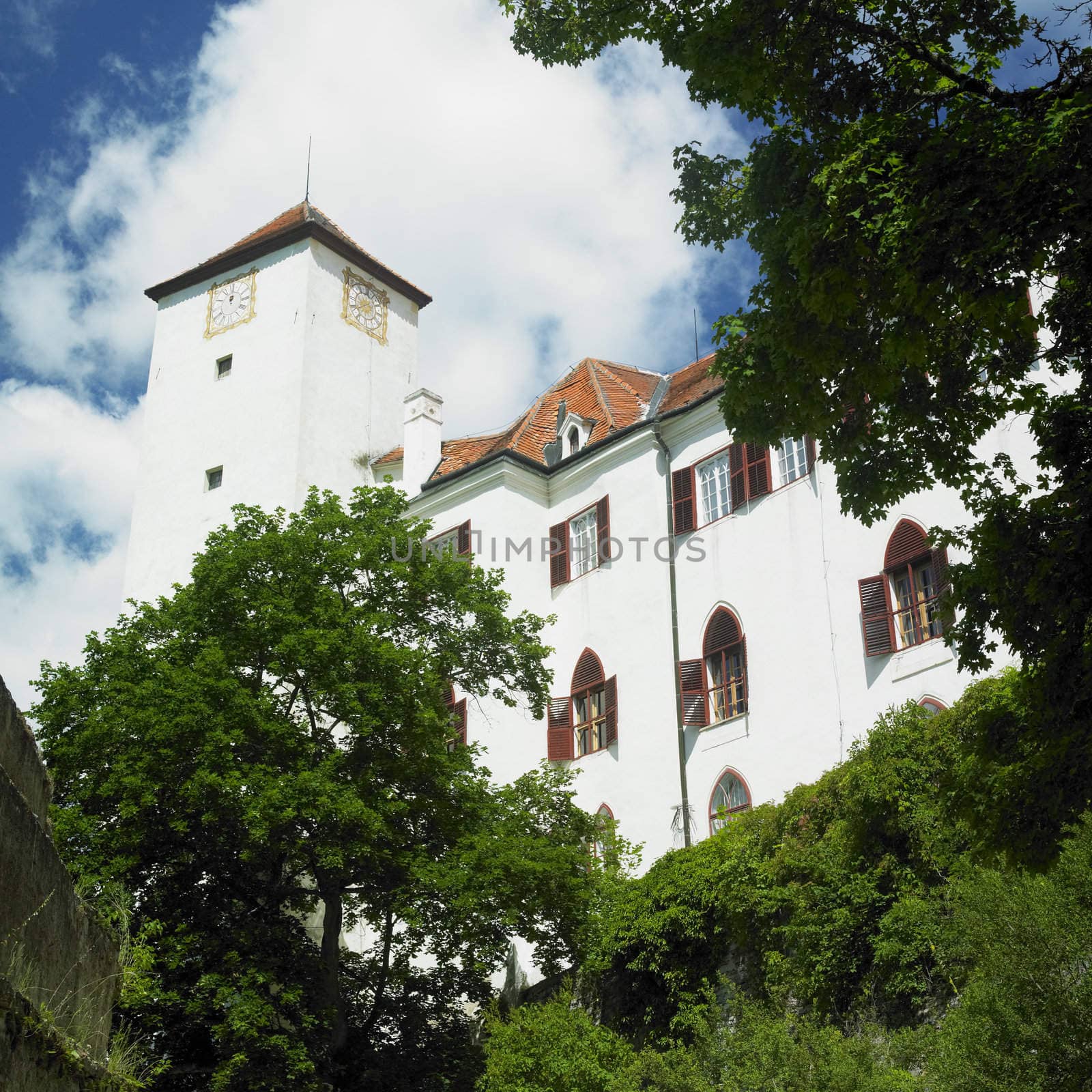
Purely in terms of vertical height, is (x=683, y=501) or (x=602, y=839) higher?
(x=683, y=501)

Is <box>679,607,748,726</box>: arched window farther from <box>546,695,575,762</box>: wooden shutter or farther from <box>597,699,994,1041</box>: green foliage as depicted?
<box>597,699,994,1041</box>: green foliage

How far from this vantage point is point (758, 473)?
1099 inches

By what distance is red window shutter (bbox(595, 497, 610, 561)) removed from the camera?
1218 inches

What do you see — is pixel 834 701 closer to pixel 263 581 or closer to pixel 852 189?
pixel 263 581

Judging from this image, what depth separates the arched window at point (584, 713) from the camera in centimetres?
2936

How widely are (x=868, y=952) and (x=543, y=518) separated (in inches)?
619

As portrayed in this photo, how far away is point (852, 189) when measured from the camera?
9938mm

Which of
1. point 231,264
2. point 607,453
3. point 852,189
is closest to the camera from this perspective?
point 852,189

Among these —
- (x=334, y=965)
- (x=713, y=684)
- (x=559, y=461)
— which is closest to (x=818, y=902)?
(x=334, y=965)

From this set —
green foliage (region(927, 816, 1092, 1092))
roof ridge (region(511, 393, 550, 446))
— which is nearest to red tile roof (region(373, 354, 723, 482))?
roof ridge (region(511, 393, 550, 446))

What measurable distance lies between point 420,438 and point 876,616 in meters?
15.0

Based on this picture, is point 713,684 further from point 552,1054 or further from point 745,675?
point 552,1054

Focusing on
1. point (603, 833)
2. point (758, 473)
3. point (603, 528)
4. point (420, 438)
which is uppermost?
point (420, 438)

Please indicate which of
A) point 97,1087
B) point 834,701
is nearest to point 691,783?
point 834,701
